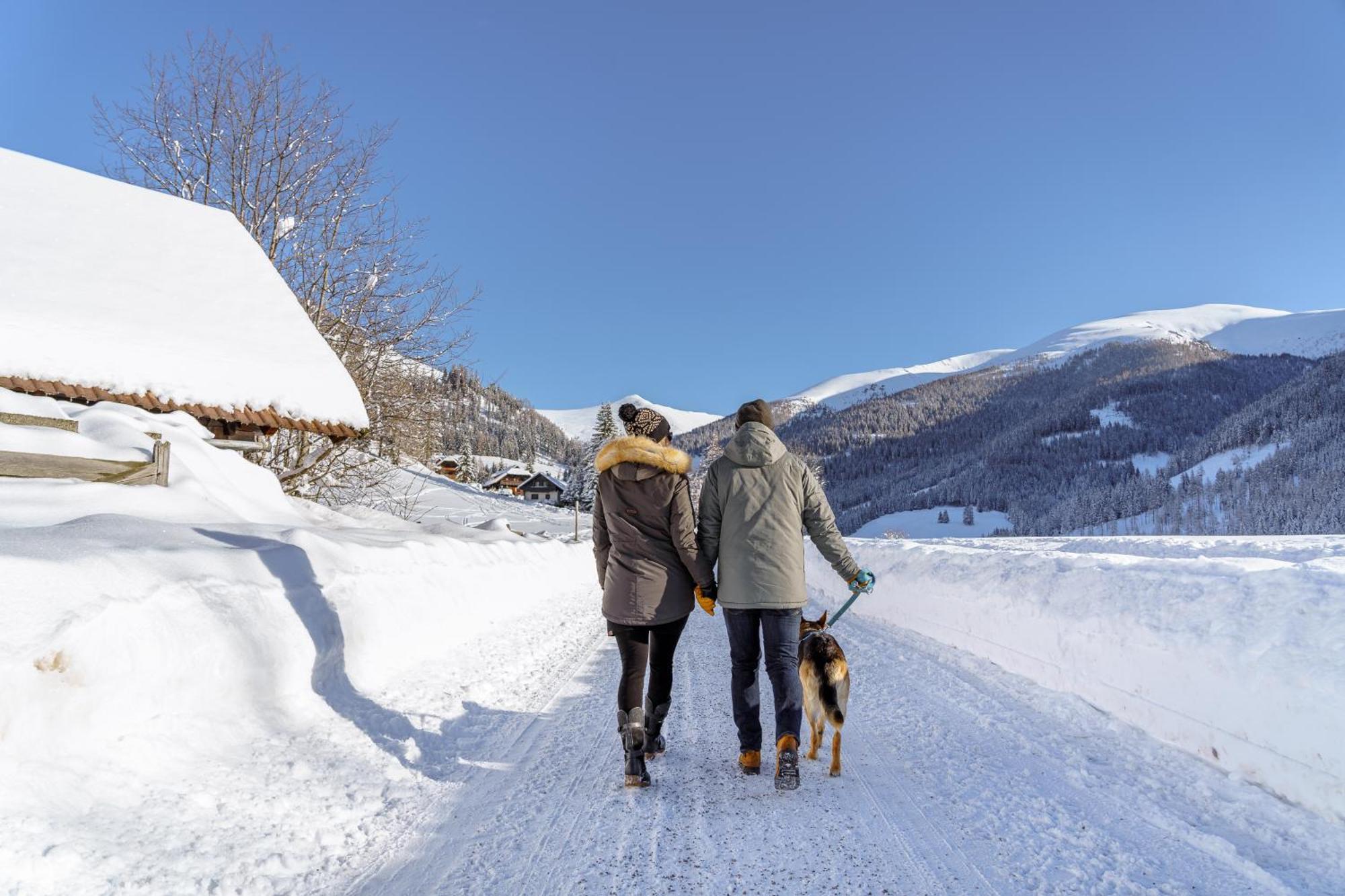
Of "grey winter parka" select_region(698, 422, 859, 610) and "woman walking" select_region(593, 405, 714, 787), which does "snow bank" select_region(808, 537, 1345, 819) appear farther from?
"woman walking" select_region(593, 405, 714, 787)

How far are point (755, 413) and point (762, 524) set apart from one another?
70 cm

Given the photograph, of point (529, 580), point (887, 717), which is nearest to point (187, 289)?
point (529, 580)

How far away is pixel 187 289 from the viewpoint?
1091 centimetres

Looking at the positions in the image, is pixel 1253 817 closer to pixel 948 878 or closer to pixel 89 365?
pixel 948 878

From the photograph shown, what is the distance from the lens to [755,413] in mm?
4133

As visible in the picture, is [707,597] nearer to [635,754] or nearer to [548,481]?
[635,754]

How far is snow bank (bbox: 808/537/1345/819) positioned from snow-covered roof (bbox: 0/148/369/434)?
8958 mm

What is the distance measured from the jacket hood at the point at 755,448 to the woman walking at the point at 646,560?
0.93 ft

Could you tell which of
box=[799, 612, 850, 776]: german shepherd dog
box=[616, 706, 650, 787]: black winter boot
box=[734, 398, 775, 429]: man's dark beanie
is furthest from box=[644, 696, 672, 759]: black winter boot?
box=[734, 398, 775, 429]: man's dark beanie

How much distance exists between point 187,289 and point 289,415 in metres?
3.63

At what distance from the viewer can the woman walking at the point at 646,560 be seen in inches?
149

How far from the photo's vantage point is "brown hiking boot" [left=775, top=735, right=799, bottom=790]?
140 inches

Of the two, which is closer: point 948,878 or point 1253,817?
point 948,878

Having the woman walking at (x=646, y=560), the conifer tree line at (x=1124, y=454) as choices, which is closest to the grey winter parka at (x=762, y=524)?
the woman walking at (x=646, y=560)
